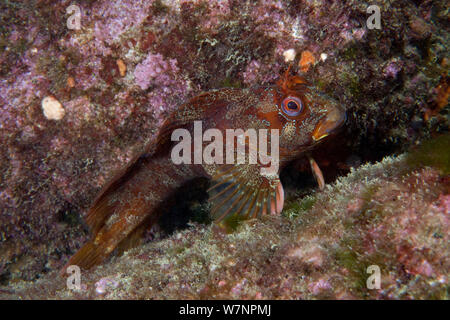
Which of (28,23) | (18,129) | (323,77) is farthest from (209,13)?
(18,129)

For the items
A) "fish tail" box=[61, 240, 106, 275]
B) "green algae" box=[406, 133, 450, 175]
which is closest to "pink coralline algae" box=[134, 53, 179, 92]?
"fish tail" box=[61, 240, 106, 275]

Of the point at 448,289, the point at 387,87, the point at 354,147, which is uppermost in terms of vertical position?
the point at 387,87

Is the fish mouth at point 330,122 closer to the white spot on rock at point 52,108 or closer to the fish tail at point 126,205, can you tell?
the fish tail at point 126,205

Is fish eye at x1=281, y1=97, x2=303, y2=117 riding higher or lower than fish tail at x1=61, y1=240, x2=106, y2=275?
higher

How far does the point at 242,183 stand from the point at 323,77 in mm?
1591

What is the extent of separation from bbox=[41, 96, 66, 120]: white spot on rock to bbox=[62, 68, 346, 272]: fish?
3.69 ft

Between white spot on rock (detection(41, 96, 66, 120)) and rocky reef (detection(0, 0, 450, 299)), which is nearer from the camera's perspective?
rocky reef (detection(0, 0, 450, 299))

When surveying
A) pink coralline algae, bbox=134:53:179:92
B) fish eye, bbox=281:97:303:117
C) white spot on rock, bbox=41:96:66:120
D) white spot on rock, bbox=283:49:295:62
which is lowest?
fish eye, bbox=281:97:303:117

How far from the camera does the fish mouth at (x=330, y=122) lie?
298 cm

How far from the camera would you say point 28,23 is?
3.42 m

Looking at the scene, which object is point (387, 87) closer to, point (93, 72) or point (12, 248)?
point (93, 72)

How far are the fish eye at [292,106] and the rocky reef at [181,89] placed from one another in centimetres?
45

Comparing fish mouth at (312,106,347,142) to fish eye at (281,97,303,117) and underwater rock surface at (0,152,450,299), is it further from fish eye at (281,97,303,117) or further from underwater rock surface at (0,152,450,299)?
underwater rock surface at (0,152,450,299)

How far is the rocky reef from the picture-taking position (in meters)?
2.55
